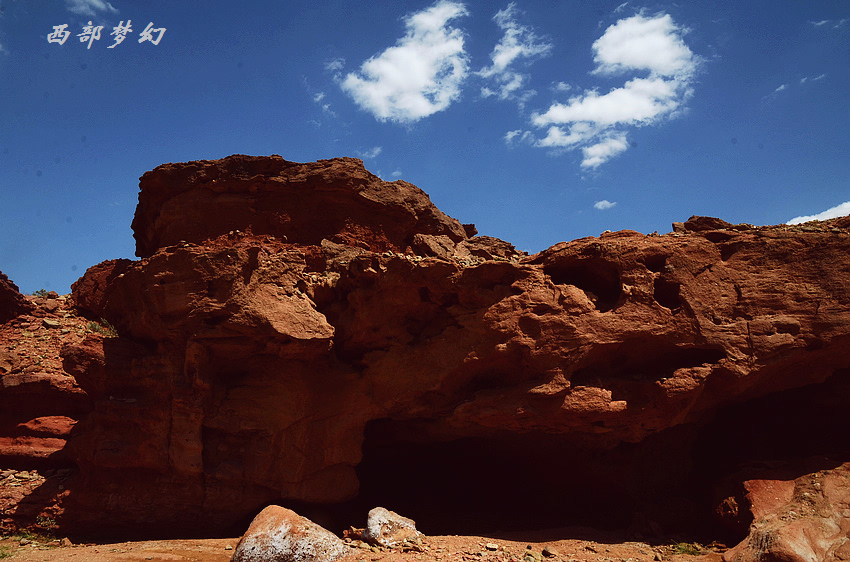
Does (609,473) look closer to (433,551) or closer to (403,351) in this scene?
(433,551)

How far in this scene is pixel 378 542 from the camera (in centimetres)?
756

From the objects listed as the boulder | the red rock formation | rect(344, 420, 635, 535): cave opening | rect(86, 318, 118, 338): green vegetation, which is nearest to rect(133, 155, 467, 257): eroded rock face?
rect(86, 318, 118, 338): green vegetation

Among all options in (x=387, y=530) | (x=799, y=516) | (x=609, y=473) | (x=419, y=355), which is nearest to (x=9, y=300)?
(x=419, y=355)

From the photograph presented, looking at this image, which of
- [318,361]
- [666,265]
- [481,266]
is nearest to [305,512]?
[318,361]

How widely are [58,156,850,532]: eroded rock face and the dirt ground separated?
65 cm

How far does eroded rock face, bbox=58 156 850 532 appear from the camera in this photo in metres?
8.56

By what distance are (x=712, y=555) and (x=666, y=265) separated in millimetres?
4365

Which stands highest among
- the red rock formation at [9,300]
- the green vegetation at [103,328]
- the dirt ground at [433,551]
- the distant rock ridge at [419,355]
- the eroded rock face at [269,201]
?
the eroded rock face at [269,201]

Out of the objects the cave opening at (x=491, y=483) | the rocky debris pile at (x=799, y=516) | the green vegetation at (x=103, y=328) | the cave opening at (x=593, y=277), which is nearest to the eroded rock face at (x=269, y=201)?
the green vegetation at (x=103, y=328)

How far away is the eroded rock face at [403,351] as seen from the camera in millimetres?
8562

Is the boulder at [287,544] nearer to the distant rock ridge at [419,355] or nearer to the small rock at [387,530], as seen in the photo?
the small rock at [387,530]

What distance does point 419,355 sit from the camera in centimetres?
924

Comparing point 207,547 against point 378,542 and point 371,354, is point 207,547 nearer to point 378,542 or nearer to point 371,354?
point 378,542

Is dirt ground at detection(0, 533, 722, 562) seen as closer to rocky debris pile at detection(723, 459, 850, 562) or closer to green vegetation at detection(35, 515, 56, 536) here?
green vegetation at detection(35, 515, 56, 536)
